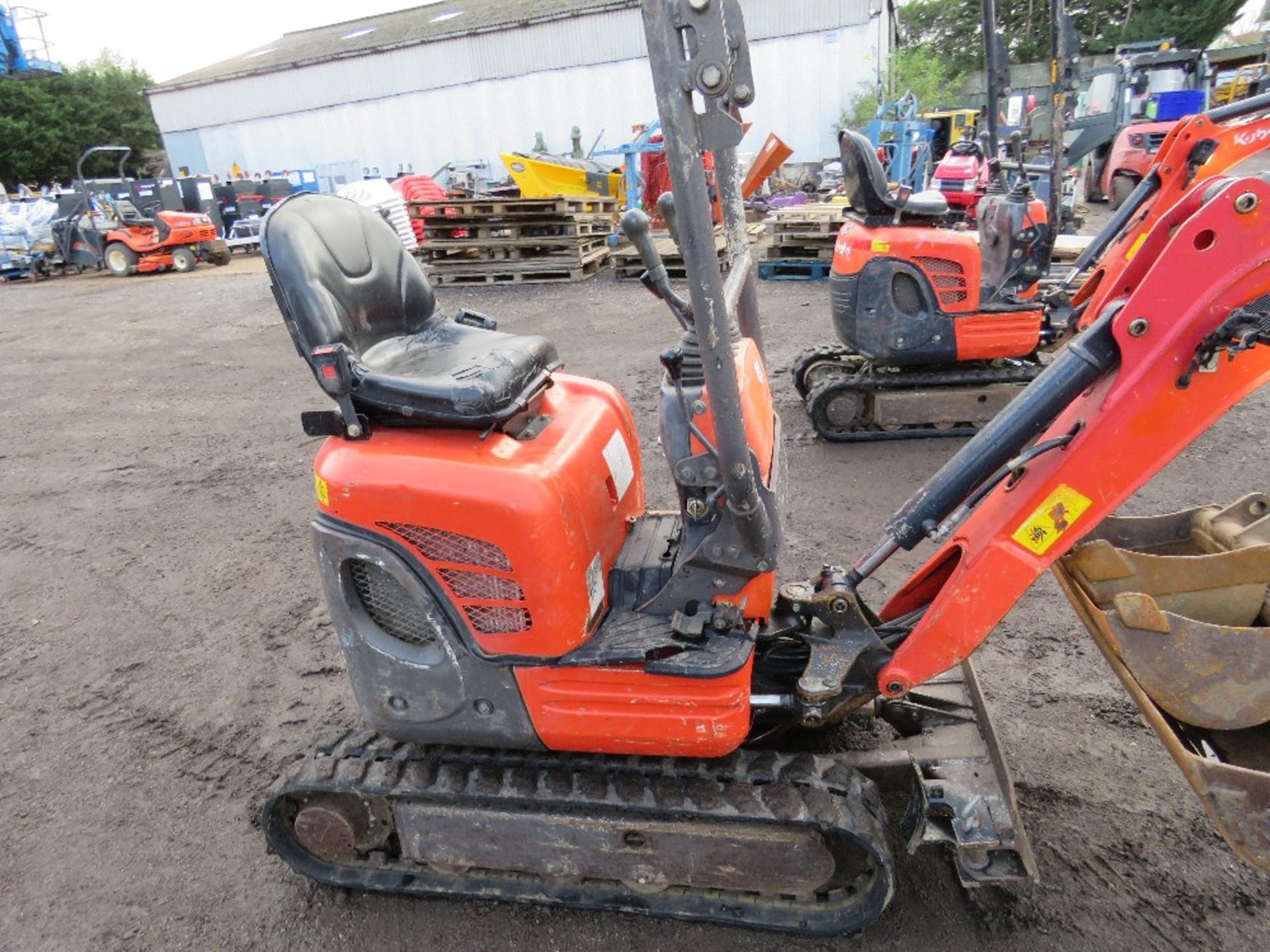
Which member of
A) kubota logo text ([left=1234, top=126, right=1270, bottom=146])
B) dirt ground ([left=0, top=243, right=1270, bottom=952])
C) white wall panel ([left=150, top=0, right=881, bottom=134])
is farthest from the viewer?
white wall panel ([left=150, top=0, right=881, bottom=134])

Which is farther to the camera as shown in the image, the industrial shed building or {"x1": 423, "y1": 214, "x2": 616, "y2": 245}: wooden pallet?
the industrial shed building

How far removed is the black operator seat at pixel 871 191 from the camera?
5.34 meters

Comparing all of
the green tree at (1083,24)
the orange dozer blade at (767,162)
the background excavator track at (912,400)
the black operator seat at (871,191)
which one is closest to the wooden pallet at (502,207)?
the black operator seat at (871,191)

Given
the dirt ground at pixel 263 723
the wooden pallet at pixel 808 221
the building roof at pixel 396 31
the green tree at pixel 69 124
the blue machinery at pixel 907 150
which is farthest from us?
the green tree at pixel 69 124

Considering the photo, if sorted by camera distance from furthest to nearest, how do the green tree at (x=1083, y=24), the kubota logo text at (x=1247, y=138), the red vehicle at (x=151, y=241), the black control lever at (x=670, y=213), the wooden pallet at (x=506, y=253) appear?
1. the green tree at (x=1083, y=24)
2. the red vehicle at (x=151, y=241)
3. the wooden pallet at (x=506, y=253)
4. the kubota logo text at (x=1247, y=138)
5. the black control lever at (x=670, y=213)

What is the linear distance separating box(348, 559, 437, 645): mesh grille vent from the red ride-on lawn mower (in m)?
18.3

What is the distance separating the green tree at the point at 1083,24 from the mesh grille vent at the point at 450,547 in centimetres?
3829

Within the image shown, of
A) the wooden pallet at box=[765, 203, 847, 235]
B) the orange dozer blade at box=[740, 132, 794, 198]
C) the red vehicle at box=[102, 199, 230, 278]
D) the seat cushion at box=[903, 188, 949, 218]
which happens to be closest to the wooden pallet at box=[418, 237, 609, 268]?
the wooden pallet at box=[765, 203, 847, 235]

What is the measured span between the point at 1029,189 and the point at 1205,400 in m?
4.84

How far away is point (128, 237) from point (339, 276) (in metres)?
18.4

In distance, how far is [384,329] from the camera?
8.99 feet

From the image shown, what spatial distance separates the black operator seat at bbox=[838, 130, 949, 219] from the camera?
210 inches

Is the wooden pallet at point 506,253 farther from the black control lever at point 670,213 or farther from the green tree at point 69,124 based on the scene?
the green tree at point 69,124

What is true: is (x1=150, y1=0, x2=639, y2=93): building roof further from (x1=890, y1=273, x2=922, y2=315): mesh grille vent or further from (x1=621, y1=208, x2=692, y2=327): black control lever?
(x1=621, y1=208, x2=692, y2=327): black control lever
